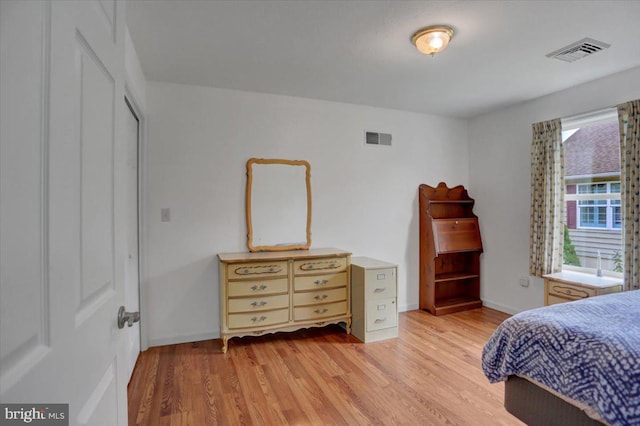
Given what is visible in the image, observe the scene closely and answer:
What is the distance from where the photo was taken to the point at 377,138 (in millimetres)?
4047

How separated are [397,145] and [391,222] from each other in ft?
3.22

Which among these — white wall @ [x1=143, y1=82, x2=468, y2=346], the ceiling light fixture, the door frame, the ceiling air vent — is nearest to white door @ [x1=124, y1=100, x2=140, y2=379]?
the door frame

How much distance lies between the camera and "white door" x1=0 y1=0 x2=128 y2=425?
0.50m

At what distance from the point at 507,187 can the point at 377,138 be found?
5.64 ft

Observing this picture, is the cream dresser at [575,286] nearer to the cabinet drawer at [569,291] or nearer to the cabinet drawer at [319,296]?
the cabinet drawer at [569,291]

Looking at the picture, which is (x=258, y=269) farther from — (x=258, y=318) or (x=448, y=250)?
(x=448, y=250)

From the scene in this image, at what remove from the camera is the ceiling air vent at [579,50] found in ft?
7.96

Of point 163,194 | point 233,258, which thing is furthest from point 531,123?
point 163,194

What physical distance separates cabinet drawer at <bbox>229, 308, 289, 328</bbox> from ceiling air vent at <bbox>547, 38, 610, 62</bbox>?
316 cm

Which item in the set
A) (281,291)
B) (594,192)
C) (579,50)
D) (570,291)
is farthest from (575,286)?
(281,291)

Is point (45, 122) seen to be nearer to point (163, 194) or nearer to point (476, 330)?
point (163, 194)

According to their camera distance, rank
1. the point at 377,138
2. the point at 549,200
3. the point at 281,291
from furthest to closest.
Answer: the point at 377,138 < the point at 549,200 < the point at 281,291

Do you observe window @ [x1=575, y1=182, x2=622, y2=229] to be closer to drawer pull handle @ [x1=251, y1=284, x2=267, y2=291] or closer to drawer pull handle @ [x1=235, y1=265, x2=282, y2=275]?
drawer pull handle @ [x1=235, y1=265, x2=282, y2=275]

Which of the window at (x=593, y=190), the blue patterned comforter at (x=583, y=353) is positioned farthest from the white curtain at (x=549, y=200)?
the blue patterned comforter at (x=583, y=353)
